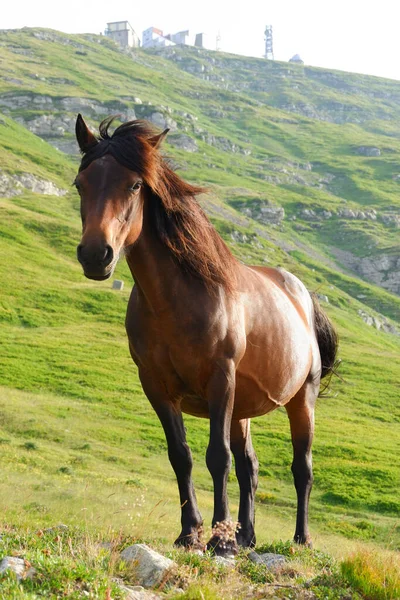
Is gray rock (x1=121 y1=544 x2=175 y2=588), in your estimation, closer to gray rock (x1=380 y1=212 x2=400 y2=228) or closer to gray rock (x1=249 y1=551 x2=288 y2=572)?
gray rock (x1=249 y1=551 x2=288 y2=572)

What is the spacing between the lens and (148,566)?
6.53 m

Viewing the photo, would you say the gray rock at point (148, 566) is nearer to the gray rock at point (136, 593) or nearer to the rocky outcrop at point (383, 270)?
the gray rock at point (136, 593)

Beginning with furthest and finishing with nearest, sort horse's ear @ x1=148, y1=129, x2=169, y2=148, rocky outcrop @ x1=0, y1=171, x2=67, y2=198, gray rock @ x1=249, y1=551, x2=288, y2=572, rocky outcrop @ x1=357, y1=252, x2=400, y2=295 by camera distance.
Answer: rocky outcrop @ x1=357, y1=252, x2=400, y2=295 < rocky outcrop @ x1=0, y1=171, x2=67, y2=198 < horse's ear @ x1=148, y1=129, x2=169, y2=148 < gray rock @ x1=249, y1=551, x2=288, y2=572

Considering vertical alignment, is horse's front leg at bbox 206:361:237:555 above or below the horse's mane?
below

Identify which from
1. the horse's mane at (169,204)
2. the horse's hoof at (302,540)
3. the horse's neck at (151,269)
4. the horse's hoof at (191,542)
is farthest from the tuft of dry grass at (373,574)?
the horse's hoof at (302,540)

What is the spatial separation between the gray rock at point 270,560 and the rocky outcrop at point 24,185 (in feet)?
391

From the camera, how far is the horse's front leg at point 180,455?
8.52m

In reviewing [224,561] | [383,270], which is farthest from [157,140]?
[383,270]

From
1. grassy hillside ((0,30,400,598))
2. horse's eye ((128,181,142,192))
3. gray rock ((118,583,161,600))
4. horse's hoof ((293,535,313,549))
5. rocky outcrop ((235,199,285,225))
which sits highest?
horse's eye ((128,181,142,192))

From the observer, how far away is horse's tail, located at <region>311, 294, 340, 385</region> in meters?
12.2

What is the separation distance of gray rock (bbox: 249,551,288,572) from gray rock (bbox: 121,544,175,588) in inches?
59.4

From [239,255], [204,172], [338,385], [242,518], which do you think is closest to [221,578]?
[242,518]

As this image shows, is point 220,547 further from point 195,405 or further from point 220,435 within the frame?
point 195,405

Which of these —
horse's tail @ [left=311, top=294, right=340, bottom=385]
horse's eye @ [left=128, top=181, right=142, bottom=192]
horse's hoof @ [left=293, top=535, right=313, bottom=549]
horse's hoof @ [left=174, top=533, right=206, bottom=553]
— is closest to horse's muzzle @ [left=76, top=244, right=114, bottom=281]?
horse's eye @ [left=128, top=181, right=142, bottom=192]
